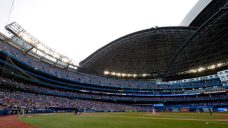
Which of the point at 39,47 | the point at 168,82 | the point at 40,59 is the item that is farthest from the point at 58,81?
the point at 168,82

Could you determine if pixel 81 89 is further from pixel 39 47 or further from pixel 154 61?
pixel 154 61

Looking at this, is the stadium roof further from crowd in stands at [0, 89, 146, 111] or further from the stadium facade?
A: crowd in stands at [0, 89, 146, 111]

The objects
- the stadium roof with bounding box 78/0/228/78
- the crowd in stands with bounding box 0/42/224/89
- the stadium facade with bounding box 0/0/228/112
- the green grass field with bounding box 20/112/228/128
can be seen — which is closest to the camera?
the green grass field with bounding box 20/112/228/128

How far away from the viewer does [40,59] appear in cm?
7444

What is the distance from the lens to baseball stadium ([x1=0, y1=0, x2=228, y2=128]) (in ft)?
179

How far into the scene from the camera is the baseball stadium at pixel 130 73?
54469 millimetres

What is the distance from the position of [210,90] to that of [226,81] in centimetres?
910

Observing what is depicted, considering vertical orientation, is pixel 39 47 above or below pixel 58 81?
above

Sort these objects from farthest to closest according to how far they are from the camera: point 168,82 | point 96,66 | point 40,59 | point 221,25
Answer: point 168,82
point 96,66
point 40,59
point 221,25

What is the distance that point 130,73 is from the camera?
10288 centimetres

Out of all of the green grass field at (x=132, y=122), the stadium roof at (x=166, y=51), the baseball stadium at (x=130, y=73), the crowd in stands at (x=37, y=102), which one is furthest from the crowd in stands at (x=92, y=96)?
the green grass field at (x=132, y=122)

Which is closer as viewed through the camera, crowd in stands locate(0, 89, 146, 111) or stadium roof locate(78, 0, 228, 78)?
crowd in stands locate(0, 89, 146, 111)

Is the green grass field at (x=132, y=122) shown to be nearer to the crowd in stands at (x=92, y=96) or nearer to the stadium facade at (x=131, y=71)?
the stadium facade at (x=131, y=71)

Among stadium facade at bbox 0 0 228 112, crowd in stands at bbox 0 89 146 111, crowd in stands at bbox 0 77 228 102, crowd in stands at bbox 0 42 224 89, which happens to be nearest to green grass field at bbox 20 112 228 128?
crowd in stands at bbox 0 89 146 111
